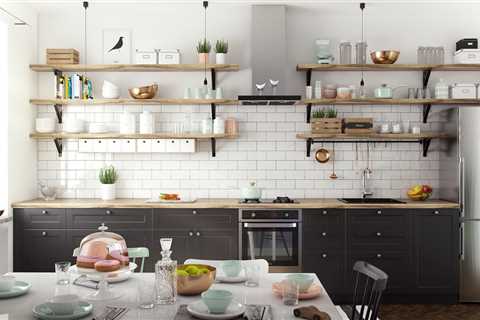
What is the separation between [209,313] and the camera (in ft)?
7.91

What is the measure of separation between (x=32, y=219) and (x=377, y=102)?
395 centimetres

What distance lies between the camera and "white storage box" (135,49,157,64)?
595 centimetres

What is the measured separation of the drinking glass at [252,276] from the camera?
2910mm

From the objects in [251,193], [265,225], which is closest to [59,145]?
[251,193]

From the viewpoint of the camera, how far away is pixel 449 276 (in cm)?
552

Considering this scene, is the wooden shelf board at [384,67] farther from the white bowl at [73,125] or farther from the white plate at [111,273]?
the white plate at [111,273]

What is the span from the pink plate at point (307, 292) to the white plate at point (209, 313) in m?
0.30

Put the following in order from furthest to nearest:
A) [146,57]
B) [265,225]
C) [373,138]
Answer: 1. [373,138]
2. [146,57]
3. [265,225]

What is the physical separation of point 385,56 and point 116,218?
11.2 feet

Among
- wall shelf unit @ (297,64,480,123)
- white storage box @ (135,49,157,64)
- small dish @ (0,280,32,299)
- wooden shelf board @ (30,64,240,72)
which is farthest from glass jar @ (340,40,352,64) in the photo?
small dish @ (0,280,32,299)

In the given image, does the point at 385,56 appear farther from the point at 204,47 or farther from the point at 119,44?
the point at 119,44

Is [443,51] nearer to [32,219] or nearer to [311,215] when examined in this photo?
[311,215]

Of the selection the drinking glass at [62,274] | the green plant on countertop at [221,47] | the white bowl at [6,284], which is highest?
the green plant on countertop at [221,47]

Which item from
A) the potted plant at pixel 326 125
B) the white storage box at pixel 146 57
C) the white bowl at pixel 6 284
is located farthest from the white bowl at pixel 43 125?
the white bowl at pixel 6 284
